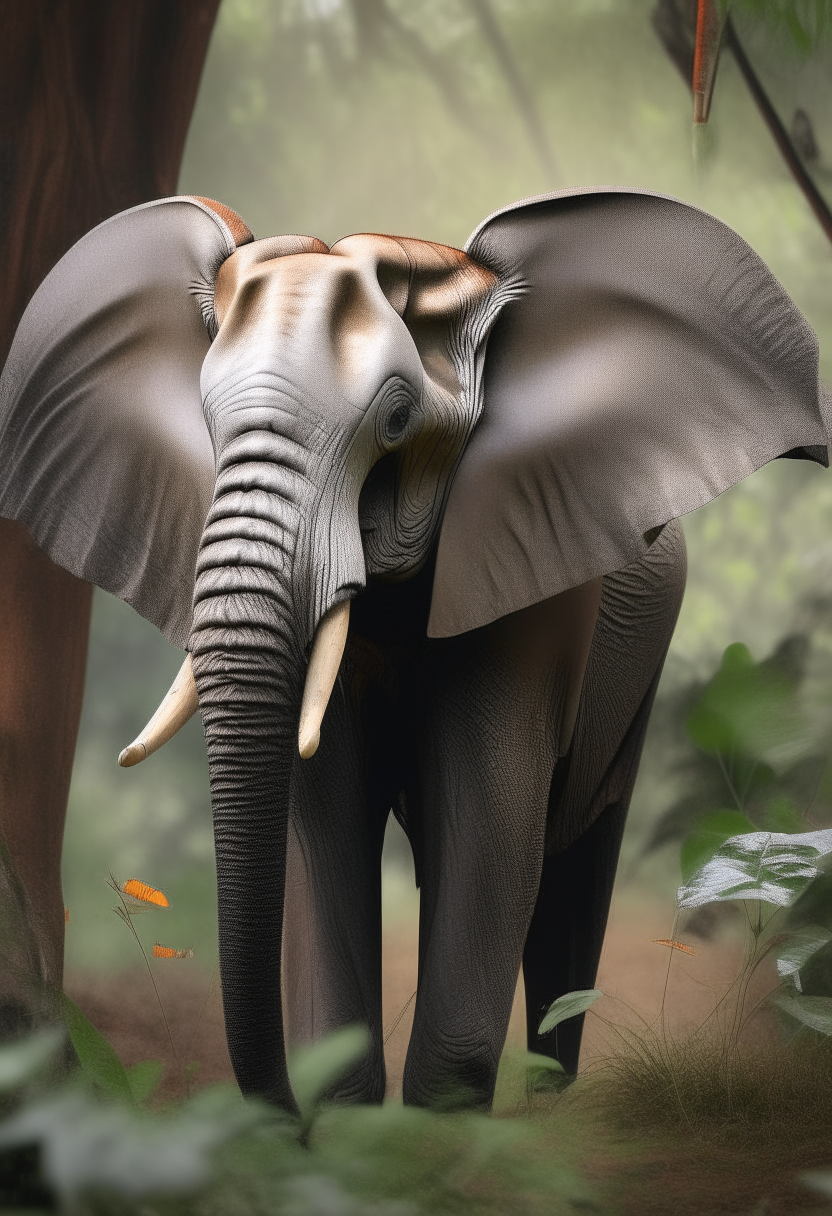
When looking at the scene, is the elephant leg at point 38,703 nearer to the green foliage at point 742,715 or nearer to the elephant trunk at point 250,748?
the green foliage at point 742,715

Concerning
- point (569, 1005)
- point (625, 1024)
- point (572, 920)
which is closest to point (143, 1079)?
point (569, 1005)

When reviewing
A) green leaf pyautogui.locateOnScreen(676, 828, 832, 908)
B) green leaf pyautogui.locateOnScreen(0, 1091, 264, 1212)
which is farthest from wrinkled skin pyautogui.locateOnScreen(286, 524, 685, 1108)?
green leaf pyautogui.locateOnScreen(0, 1091, 264, 1212)

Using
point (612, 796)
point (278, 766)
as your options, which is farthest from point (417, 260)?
point (612, 796)

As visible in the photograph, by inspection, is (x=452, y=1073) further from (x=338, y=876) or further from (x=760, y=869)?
(x=760, y=869)

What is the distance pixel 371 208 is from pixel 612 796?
3521 millimetres

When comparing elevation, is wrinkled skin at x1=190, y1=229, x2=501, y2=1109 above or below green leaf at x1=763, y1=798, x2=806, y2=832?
above

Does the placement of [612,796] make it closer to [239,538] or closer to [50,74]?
[239,538]

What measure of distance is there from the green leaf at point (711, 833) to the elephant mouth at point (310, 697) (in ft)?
5.53

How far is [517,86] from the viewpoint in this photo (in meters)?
6.11

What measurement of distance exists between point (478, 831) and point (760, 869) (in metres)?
0.51

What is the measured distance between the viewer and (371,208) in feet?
19.8

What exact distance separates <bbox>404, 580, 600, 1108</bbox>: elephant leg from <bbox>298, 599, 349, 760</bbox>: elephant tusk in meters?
0.46

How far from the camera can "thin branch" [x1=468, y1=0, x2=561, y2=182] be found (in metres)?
6.01

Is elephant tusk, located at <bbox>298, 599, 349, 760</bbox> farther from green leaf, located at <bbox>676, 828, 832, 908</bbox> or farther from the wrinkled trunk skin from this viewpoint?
green leaf, located at <bbox>676, 828, 832, 908</bbox>
